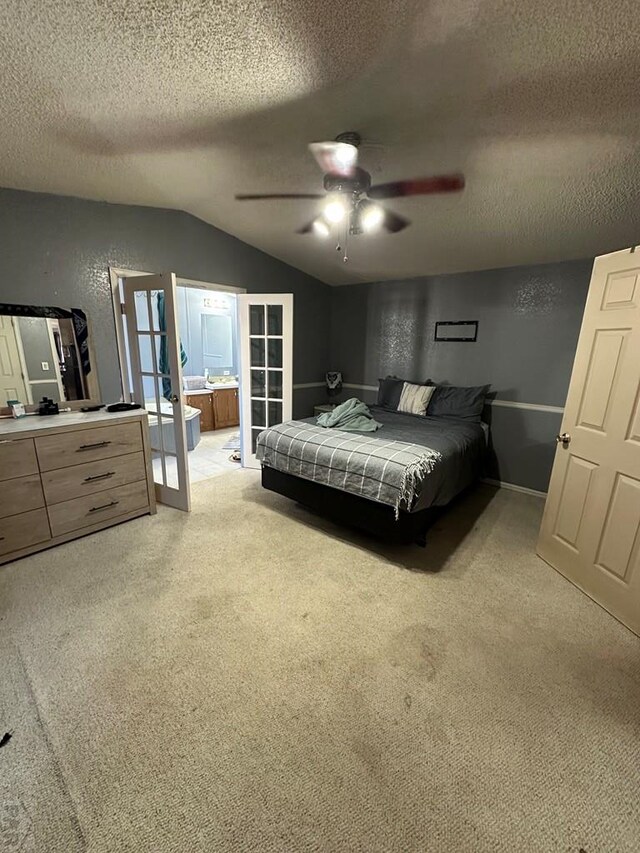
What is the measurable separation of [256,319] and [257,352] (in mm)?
360

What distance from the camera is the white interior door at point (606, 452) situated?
187cm

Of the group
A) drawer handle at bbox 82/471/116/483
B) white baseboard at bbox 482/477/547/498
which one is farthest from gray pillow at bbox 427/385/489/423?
drawer handle at bbox 82/471/116/483

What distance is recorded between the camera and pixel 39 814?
1.09 meters

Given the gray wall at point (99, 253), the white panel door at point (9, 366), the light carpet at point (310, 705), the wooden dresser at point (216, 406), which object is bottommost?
the light carpet at point (310, 705)

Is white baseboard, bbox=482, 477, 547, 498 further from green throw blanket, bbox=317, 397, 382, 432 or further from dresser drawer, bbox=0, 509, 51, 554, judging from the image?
dresser drawer, bbox=0, 509, 51, 554

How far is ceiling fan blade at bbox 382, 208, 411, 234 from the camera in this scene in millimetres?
2773

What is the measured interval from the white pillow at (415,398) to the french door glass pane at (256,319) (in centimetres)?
178

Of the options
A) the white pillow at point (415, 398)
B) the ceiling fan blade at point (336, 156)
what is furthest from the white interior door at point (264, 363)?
the ceiling fan blade at point (336, 156)

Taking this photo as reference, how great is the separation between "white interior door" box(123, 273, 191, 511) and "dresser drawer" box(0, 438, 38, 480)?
2.96 feet

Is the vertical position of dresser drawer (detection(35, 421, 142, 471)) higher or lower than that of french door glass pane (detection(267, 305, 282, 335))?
lower

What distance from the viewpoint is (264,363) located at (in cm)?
401

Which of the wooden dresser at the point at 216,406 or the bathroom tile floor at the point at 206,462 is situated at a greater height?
the wooden dresser at the point at 216,406

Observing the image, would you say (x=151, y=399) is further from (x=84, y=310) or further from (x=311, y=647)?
(x=311, y=647)

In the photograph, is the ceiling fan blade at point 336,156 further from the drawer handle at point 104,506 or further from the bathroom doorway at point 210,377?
the drawer handle at point 104,506
